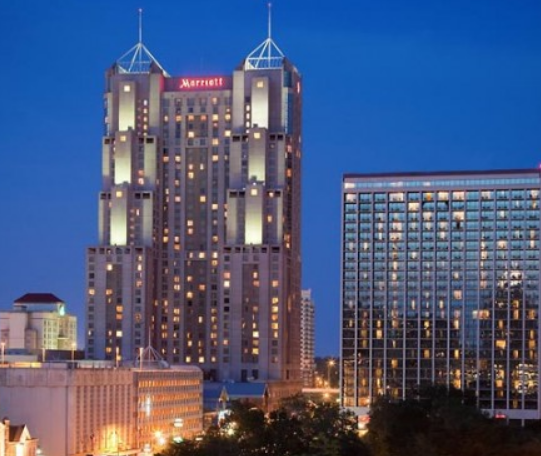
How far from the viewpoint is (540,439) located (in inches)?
4545

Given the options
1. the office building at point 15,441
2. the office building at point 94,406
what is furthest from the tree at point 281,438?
the office building at point 94,406

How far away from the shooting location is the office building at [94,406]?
457 ft

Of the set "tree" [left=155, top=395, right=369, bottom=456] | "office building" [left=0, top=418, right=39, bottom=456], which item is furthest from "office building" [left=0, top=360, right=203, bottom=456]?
"tree" [left=155, top=395, right=369, bottom=456]

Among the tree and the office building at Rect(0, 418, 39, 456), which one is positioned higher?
the tree

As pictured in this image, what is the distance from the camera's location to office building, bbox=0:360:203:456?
13925cm

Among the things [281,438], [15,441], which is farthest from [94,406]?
[281,438]

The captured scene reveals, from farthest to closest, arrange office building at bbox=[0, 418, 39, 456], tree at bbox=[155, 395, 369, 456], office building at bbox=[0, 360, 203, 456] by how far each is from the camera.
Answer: office building at bbox=[0, 360, 203, 456] < office building at bbox=[0, 418, 39, 456] < tree at bbox=[155, 395, 369, 456]

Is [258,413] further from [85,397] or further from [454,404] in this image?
[85,397]

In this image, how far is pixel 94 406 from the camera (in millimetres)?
146625

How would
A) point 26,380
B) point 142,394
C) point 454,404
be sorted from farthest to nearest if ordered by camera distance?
1. point 142,394
2. point 26,380
3. point 454,404

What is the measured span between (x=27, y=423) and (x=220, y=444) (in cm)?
4072

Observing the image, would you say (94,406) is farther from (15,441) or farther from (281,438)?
(281,438)

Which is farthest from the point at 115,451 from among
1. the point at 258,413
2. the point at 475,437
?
the point at 475,437

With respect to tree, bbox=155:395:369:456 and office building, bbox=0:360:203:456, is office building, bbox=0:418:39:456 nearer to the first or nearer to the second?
office building, bbox=0:360:203:456
